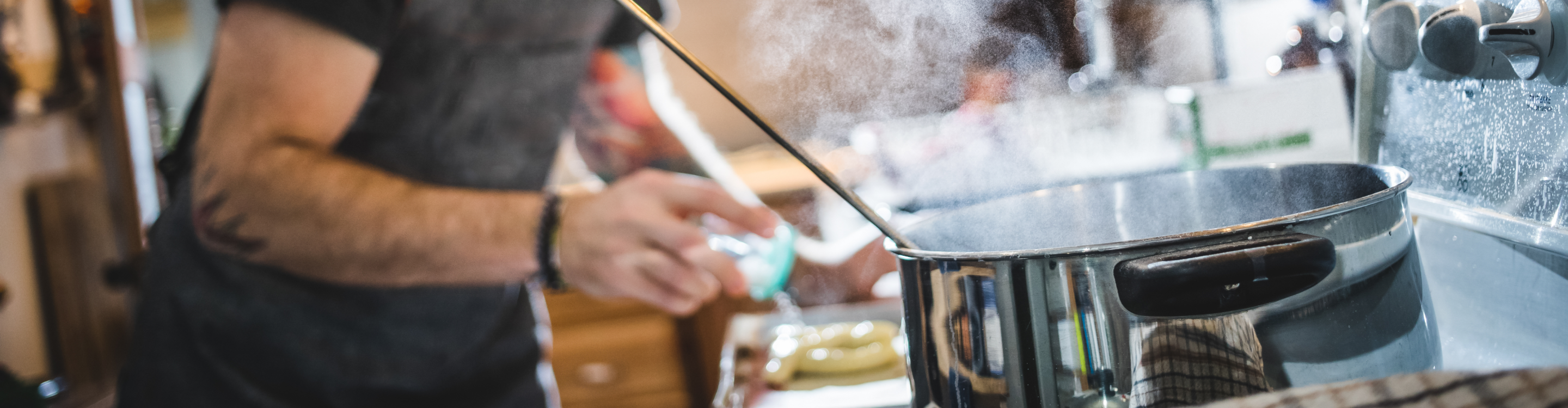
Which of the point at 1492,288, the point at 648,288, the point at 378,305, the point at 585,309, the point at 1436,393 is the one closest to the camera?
the point at 1436,393

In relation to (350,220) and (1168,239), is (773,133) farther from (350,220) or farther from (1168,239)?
(350,220)

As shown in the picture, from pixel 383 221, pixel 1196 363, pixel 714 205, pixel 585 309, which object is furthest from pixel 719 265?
pixel 585 309

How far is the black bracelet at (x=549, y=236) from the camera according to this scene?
2.86 ft

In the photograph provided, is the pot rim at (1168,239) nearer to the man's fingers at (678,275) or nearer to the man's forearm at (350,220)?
the man's fingers at (678,275)

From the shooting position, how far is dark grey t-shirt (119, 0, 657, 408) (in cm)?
92

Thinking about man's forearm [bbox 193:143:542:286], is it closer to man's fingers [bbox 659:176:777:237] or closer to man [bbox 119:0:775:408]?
man [bbox 119:0:775:408]

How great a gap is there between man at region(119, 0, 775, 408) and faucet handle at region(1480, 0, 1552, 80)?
511 mm

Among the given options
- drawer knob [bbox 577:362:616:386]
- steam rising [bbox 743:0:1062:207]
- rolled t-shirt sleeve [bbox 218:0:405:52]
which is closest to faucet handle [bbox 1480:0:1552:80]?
steam rising [bbox 743:0:1062:207]

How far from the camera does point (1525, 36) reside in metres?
0.29

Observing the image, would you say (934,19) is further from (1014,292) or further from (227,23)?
(227,23)

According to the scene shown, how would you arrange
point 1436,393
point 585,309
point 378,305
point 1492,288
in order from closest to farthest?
point 1436,393 → point 1492,288 → point 378,305 → point 585,309

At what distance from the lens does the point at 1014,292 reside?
0.87 ft

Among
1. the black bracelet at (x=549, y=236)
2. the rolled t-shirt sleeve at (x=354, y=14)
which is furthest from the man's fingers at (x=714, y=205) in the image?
the rolled t-shirt sleeve at (x=354, y=14)

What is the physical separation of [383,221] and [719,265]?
1.34 feet
